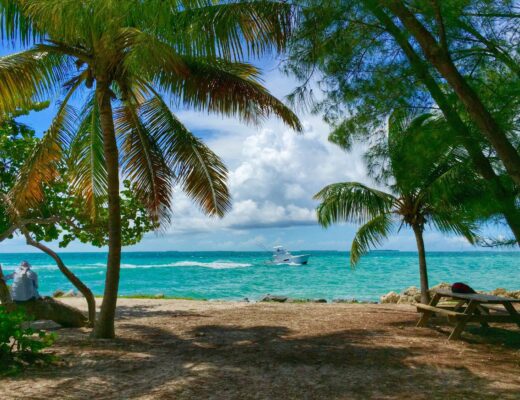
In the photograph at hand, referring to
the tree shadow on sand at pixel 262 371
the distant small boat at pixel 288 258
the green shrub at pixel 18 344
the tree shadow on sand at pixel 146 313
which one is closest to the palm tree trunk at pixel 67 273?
the tree shadow on sand at pixel 262 371

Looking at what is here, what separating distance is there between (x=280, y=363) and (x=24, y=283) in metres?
5.55

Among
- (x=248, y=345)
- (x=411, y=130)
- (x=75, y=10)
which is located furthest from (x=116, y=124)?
(x=411, y=130)

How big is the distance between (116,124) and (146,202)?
171 centimetres

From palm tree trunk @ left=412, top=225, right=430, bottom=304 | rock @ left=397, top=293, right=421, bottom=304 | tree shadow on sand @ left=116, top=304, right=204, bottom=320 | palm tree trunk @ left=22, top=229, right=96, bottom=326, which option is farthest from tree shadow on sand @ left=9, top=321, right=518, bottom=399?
rock @ left=397, top=293, right=421, bottom=304

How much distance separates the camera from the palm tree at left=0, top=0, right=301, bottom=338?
657 cm

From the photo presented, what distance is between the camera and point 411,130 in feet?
26.4

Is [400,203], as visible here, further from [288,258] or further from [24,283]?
[288,258]

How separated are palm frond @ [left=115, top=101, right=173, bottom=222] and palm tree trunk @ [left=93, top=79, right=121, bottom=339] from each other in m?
1.42

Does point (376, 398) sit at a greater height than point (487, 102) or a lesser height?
lesser

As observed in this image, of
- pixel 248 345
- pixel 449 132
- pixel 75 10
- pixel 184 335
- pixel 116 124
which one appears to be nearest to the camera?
pixel 75 10

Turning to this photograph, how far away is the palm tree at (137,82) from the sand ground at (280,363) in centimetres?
174

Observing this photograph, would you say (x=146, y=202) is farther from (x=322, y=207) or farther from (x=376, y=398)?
(x=376, y=398)

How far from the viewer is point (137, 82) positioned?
992 centimetres

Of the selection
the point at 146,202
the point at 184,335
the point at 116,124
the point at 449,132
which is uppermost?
the point at 116,124
